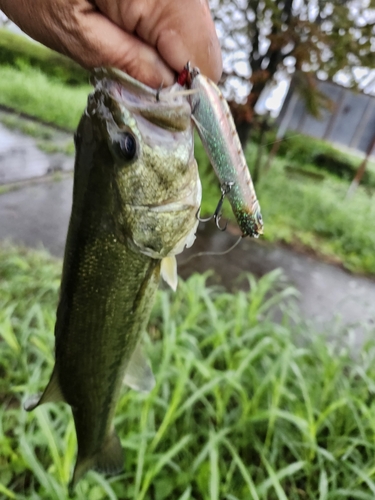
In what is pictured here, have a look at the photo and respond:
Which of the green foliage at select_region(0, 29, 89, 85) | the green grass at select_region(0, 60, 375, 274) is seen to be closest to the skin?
the green grass at select_region(0, 60, 375, 274)

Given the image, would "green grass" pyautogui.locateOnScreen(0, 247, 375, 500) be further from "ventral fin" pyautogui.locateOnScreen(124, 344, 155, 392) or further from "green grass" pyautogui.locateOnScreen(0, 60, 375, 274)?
"green grass" pyautogui.locateOnScreen(0, 60, 375, 274)

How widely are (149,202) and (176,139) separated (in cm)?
18

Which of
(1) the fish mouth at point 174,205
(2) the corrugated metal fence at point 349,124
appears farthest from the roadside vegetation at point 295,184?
(1) the fish mouth at point 174,205

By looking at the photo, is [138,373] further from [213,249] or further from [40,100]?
[40,100]

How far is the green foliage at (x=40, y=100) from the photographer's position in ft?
31.4

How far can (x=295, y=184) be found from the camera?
10.6 m

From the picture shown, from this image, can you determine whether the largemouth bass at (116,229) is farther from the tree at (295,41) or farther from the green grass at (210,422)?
the tree at (295,41)

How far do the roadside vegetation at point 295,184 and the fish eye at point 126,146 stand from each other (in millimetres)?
3576

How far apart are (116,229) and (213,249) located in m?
4.25

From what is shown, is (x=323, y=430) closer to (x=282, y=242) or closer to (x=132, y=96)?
(x=132, y=96)

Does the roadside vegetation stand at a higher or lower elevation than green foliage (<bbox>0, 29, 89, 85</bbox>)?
lower

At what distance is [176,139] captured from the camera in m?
1.05

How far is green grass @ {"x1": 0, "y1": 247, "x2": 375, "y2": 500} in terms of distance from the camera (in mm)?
1977

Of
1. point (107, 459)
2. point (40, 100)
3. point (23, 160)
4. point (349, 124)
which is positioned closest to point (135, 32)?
point (107, 459)
